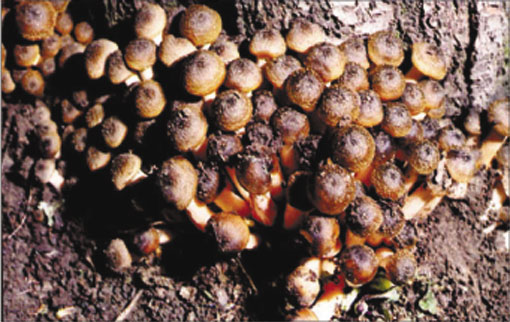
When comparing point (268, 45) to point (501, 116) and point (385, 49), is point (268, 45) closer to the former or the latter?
point (385, 49)

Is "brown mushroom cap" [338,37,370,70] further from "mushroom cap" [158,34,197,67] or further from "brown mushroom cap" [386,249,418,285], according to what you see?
A: "brown mushroom cap" [386,249,418,285]

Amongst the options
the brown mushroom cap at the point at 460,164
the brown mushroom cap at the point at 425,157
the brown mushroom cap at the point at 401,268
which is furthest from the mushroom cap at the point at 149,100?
the brown mushroom cap at the point at 460,164

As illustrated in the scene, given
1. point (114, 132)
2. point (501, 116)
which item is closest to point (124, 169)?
point (114, 132)

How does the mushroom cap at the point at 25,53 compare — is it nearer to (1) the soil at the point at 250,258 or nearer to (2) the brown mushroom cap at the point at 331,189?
(1) the soil at the point at 250,258

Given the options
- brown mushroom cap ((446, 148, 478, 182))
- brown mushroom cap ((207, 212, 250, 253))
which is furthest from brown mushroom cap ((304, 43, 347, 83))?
brown mushroom cap ((207, 212, 250, 253))

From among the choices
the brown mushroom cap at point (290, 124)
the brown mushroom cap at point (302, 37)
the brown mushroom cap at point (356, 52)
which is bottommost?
the brown mushroom cap at point (290, 124)
